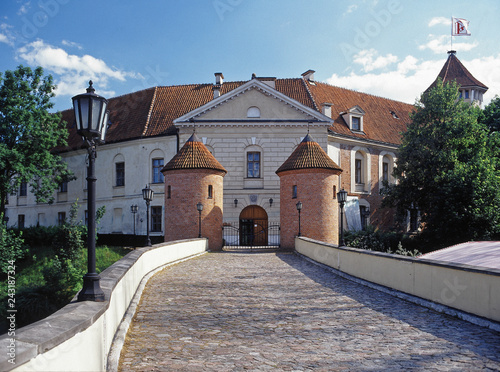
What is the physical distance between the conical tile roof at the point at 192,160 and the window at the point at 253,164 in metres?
6.49

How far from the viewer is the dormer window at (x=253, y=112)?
107 ft

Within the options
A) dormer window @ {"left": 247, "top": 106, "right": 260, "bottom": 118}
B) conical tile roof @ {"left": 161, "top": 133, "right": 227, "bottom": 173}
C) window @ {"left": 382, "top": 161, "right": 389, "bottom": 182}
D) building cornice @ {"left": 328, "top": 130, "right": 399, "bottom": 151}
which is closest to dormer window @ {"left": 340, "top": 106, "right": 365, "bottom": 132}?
building cornice @ {"left": 328, "top": 130, "right": 399, "bottom": 151}

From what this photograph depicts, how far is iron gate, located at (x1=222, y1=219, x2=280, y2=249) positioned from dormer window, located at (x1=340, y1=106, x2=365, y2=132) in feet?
35.1

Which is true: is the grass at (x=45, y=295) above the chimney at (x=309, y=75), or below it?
below

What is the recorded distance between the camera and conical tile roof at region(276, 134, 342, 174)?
26203mm

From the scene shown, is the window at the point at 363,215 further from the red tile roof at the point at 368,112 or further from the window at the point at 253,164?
the window at the point at 253,164

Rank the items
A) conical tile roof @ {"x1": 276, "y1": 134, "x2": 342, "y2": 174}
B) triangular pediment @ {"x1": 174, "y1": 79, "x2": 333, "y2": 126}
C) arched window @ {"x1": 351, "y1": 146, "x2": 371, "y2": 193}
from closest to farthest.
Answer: conical tile roof @ {"x1": 276, "y1": 134, "x2": 342, "y2": 174} → triangular pediment @ {"x1": 174, "y1": 79, "x2": 333, "y2": 126} → arched window @ {"x1": 351, "y1": 146, "x2": 371, "y2": 193}

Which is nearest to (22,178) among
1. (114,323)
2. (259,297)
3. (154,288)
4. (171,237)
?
(171,237)

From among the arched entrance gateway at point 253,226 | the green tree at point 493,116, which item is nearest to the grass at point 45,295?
the arched entrance gateway at point 253,226

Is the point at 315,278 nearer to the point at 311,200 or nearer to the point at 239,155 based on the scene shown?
the point at 311,200

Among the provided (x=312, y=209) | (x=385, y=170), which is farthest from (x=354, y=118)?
(x=312, y=209)

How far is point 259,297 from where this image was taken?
9.86 meters

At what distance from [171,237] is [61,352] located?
22.4m

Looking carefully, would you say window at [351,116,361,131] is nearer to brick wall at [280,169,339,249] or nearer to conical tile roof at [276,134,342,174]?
conical tile roof at [276,134,342,174]
